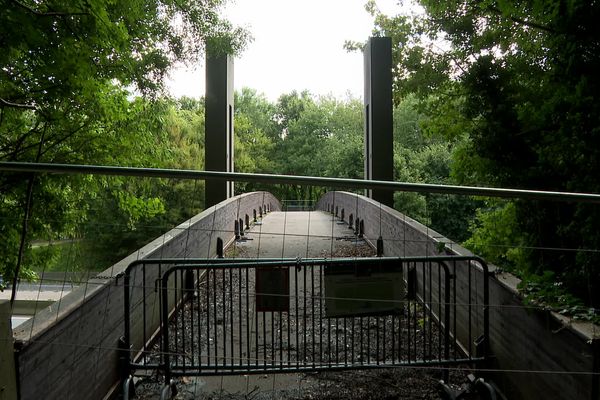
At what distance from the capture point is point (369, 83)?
17.0 meters

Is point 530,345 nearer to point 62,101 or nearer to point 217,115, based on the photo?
point 62,101

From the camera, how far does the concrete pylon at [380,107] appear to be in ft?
53.2

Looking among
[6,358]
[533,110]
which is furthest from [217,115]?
[6,358]

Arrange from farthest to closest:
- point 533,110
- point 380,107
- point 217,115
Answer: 1. point 217,115
2. point 380,107
3. point 533,110

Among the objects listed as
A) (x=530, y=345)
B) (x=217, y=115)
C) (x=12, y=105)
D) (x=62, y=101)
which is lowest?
(x=530, y=345)

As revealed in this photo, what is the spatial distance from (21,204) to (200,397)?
5048mm

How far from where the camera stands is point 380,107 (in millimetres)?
16641

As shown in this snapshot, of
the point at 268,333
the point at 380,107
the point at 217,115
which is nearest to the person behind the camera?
the point at 268,333

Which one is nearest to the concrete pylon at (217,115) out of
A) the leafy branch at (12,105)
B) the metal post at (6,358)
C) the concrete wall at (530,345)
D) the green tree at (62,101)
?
the green tree at (62,101)

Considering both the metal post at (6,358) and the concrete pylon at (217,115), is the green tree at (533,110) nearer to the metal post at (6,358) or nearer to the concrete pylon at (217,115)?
the metal post at (6,358)

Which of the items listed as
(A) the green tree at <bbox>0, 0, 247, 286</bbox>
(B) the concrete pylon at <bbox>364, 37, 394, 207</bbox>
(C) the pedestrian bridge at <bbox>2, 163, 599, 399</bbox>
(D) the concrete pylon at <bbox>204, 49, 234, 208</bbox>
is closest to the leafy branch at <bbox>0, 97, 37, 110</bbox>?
(A) the green tree at <bbox>0, 0, 247, 286</bbox>

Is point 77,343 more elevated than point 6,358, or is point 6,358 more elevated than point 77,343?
point 6,358

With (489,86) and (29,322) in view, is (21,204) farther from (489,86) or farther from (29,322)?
(489,86)

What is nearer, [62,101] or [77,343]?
[77,343]
